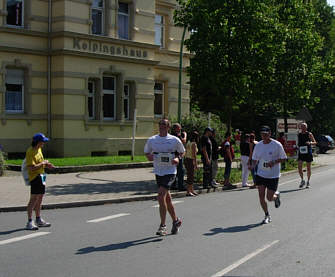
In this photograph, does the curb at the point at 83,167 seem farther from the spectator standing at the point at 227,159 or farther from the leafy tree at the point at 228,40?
the spectator standing at the point at 227,159

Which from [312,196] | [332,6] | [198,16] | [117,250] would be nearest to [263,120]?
[332,6]

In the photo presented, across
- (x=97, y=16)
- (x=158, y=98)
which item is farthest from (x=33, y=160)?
(x=158, y=98)

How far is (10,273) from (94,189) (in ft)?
28.3

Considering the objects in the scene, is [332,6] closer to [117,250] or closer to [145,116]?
[145,116]

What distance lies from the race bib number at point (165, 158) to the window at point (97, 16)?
58.9 ft

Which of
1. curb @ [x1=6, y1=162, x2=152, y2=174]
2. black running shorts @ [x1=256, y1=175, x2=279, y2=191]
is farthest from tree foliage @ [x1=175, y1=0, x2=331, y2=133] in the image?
black running shorts @ [x1=256, y1=175, x2=279, y2=191]

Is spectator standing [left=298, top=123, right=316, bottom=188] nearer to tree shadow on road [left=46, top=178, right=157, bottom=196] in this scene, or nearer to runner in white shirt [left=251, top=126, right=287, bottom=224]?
tree shadow on road [left=46, top=178, right=157, bottom=196]

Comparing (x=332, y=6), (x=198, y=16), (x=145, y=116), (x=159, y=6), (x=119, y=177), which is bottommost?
(x=119, y=177)

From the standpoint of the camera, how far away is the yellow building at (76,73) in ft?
77.2

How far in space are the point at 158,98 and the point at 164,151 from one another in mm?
21851

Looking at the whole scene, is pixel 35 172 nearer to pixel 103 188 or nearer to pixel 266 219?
pixel 266 219

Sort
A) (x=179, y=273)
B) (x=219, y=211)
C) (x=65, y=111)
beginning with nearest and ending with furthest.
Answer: (x=179, y=273) < (x=219, y=211) < (x=65, y=111)

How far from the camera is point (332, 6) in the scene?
158ft

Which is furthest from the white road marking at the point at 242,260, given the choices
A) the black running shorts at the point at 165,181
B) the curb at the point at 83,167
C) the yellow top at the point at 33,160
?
the curb at the point at 83,167
